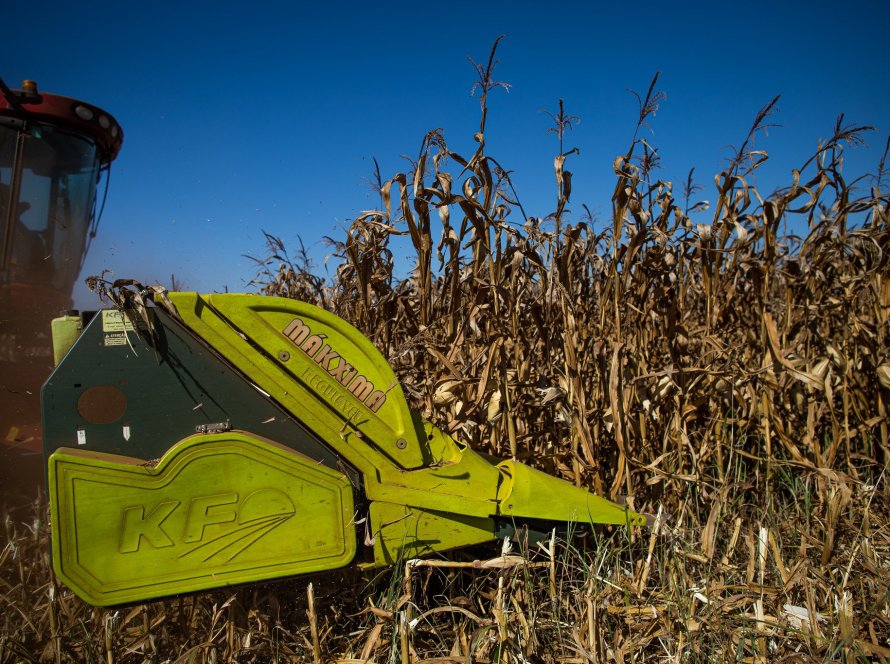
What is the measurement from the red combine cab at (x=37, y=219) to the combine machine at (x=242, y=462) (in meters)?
1.58

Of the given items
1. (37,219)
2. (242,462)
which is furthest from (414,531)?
(37,219)

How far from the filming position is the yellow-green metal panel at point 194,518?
1740 millimetres

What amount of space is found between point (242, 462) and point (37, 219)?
3303mm

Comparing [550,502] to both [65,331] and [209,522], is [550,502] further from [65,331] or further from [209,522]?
[65,331]

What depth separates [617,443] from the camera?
2.74 meters

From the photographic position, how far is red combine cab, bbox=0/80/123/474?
10.3 feet

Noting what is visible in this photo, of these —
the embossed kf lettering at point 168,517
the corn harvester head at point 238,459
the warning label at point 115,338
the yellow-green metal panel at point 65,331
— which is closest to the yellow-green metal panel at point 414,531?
the corn harvester head at point 238,459

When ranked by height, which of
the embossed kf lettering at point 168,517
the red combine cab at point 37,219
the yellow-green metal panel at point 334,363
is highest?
the red combine cab at point 37,219

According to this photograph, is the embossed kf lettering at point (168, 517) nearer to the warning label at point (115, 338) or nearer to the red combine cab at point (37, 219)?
the warning label at point (115, 338)

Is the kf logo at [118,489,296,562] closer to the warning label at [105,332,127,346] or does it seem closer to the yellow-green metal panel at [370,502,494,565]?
the yellow-green metal panel at [370,502,494,565]

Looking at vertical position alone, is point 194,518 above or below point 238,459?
below

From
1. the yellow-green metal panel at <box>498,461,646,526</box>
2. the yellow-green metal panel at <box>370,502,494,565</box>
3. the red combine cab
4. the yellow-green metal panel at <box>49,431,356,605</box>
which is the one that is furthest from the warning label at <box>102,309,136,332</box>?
the red combine cab

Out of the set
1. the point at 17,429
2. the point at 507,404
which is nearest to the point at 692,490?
the point at 507,404

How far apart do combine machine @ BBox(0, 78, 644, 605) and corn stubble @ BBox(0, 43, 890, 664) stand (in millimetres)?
207
